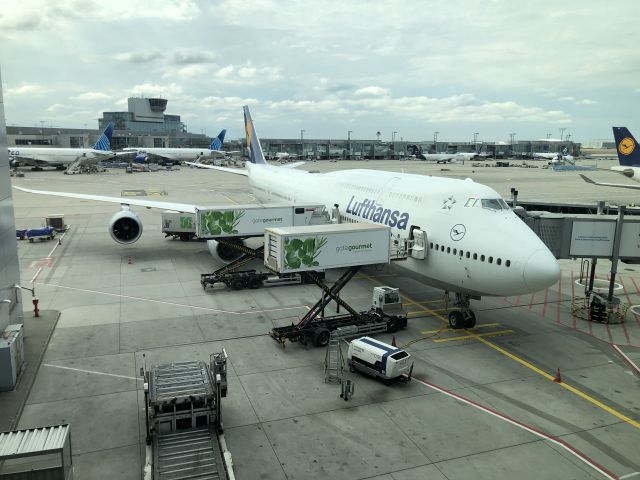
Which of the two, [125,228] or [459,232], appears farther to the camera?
[125,228]

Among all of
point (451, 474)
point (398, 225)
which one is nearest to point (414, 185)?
point (398, 225)

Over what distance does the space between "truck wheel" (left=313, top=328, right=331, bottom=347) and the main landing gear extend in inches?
235

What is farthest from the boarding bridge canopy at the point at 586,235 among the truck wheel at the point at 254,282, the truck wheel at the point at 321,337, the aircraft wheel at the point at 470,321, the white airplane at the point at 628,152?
the white airplane at the point at 628,152

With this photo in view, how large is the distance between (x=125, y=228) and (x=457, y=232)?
24.3 metres

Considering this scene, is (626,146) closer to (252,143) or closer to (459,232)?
(252,143)

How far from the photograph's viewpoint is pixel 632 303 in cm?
2786

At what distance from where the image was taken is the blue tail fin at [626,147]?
5153 centimetres

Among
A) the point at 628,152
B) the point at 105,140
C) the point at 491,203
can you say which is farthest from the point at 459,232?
the point at 105,140

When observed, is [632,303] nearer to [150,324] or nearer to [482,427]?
[482,427]

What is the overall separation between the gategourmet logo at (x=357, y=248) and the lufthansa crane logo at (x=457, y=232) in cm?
342

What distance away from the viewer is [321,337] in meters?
20.5

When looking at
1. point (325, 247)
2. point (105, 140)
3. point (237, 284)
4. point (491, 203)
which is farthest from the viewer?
point (105, 140)

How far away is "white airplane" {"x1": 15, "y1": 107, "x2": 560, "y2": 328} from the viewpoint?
1883 centimetres

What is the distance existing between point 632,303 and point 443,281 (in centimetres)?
1348
